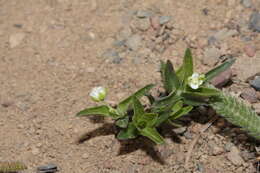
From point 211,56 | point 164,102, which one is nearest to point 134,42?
point 211,56

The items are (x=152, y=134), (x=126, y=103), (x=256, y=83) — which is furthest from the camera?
(x=256, y=83)

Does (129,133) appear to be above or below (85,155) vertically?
above

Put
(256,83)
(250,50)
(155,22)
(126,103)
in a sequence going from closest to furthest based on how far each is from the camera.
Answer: (126,103) < (256,83) < (250,50) < (155,22)

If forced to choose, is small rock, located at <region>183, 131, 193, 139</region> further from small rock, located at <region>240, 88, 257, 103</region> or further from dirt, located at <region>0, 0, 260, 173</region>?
small rock, located at <region>240, 88, 257, 103</region>

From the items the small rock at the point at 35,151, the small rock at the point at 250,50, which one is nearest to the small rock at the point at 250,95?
the small rock at the point at 250,50

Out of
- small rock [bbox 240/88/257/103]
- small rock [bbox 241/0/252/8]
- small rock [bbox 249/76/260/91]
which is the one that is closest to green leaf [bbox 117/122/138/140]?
small rock [bbox 240/88/257/103]

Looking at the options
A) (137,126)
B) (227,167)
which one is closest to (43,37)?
(137,126)

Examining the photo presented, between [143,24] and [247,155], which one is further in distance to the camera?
[143,24]

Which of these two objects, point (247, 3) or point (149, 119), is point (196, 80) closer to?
point (149, 119)
